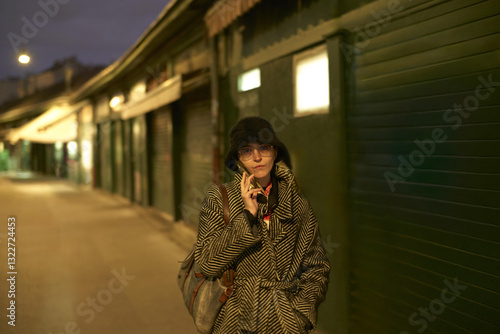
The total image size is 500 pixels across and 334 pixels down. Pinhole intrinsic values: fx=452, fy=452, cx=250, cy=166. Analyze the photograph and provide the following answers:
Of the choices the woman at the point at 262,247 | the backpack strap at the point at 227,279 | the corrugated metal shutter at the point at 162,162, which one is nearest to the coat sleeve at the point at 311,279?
the woman at the point at 262,247

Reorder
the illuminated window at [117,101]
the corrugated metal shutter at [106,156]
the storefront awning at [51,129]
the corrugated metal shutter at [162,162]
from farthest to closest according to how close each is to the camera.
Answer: the storefront awning at [51,129], the corrugated metal shutter at [106,156], the illuminated window at [117,101], the corrugated metal shutter at [162,162]

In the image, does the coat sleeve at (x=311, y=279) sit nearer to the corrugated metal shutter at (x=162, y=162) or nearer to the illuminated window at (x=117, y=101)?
the corrugated metal shutter at (x=162, y=162)

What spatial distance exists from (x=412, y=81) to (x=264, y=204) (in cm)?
206

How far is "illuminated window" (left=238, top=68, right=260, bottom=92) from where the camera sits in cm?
659

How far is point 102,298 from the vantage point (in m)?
5.73

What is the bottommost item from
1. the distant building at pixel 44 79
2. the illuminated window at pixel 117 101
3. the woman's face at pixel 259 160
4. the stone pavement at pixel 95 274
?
the stone pavement at pixel 95 274

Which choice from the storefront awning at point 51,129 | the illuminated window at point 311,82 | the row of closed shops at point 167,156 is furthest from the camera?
the storefront awning at point 51,129

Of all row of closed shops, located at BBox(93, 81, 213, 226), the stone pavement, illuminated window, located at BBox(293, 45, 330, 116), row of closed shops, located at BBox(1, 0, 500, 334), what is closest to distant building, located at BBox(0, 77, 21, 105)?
row of closed shops, located at BBox(93, 81, 213, 226)

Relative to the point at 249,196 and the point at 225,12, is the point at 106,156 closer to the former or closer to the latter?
the point at 225,12

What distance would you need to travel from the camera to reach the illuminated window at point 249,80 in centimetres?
659

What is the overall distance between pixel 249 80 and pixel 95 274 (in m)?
3.77

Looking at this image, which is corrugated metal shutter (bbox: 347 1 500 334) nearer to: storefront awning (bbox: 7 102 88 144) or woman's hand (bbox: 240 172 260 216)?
woman's hand (bbox: 240 172 260 216)

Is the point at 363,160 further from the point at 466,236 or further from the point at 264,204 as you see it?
the point at 264,204

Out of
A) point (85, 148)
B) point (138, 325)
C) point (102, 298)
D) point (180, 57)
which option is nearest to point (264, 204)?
point (138, 325)
